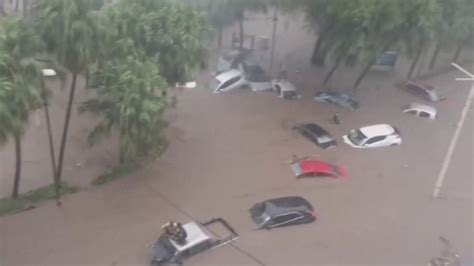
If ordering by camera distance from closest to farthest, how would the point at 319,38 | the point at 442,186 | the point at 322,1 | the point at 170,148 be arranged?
the point at 442,186 < the point at 170,148 < the point at 322,1 < the point at 319,38

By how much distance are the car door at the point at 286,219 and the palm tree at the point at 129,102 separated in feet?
14.8

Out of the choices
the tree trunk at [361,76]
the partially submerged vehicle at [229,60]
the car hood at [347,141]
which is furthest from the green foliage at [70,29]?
the tree trunk at [361,76]

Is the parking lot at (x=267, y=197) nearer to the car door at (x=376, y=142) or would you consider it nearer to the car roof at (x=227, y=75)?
the car door at (x=376, y=142)

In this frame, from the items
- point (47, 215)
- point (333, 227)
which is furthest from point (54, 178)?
point (333, 227)

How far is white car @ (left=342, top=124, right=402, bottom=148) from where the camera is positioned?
2167cm

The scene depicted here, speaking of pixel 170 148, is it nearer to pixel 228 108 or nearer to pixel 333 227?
pixel 228 108

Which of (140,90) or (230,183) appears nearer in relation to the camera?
(140,90)

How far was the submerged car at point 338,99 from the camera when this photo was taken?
25188 mm

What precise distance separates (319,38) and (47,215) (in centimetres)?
1551

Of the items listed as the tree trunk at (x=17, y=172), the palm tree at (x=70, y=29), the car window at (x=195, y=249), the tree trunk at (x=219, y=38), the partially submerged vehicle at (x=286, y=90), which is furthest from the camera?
the tree trunk at (x=219, y=38)

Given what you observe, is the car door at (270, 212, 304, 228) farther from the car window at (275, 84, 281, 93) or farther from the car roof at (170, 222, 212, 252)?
the car window at (275, 84, 281, 93)

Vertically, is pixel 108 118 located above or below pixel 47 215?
above

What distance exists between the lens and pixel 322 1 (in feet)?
78.9

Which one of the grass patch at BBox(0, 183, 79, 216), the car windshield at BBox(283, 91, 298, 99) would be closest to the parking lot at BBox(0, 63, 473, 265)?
the grass patch at BBox(0, 183, 79, 216)
